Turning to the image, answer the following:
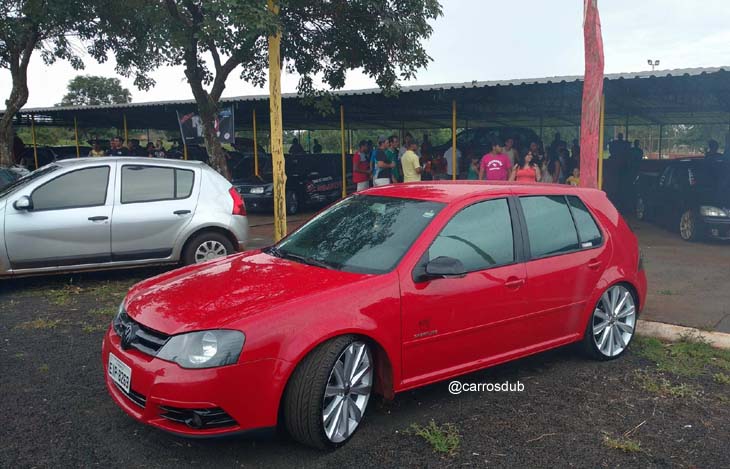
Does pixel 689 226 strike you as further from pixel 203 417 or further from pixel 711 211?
pixel 203 417

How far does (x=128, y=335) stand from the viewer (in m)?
3.62

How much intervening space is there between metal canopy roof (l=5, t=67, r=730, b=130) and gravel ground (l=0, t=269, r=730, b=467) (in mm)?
7340

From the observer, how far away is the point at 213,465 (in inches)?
134

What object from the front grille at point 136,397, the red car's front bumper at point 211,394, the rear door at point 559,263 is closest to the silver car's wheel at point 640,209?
the rear door at point 559,263

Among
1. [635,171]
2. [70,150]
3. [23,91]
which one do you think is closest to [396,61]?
[635,171]

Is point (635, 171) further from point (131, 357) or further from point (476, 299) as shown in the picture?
point (131, 357)

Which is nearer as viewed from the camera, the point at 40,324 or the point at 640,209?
the point at 40,324

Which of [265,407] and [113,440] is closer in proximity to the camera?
[265,407]

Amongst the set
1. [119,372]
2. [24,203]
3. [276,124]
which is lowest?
[119,372]

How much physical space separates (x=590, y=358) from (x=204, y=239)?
4.87m

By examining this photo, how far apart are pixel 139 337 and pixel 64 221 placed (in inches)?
170

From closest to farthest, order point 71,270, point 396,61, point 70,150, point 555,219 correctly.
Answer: point 555,219 → point 71,270 → point 396,61 → point 70,150

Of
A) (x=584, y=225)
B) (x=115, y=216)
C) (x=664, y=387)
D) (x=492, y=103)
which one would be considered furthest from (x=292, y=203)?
(x=664, y=387)

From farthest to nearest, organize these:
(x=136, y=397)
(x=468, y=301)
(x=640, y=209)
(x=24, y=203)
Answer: (x=640, y=209) < (x=24, y=203) < (x=468, y=301) < (x=136, y=397)
